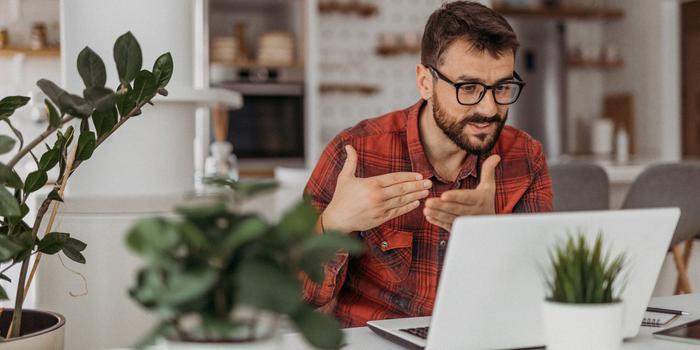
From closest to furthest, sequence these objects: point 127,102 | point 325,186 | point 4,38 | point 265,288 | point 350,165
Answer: point 265,288 < point 127,102 < point 350,165 < point 325,186 < point 4,38

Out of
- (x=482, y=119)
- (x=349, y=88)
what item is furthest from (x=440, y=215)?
(x=349, y=88)

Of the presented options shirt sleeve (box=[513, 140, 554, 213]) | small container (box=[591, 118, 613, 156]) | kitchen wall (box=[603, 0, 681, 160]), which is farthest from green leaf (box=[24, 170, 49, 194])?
kitchen wall (box=[603, 0, 681, 160])

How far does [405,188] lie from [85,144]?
0.53m

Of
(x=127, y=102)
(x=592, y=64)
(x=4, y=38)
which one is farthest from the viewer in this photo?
(x=592, y=64)

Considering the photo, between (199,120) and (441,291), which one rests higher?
(199,120)

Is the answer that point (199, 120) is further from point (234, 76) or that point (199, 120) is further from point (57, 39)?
point (57, 39)

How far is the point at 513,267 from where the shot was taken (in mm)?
981

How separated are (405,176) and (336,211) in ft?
0.56

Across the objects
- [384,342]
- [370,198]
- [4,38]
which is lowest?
[384,342]

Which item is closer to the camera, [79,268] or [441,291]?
[441,291]

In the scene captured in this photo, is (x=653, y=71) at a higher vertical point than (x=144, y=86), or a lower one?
higher

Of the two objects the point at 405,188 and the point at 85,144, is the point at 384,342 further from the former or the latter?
the point at 85,144

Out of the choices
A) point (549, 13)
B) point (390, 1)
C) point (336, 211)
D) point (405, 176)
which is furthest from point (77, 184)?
point (549, 13)

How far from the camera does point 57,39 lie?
5.62 meters
